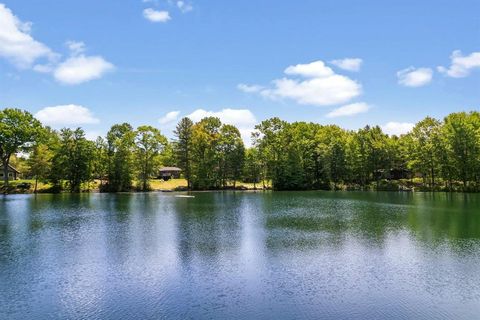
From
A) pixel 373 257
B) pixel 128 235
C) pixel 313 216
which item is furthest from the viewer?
pixel 313 216

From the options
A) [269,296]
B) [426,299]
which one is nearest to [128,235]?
[269,296]

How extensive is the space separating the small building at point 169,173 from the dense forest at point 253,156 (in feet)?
24.8

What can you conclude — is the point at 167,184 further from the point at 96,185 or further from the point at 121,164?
the point at 96,185

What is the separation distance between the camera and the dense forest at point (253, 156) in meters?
90.0

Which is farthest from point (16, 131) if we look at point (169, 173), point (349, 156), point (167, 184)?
point (349, 156)

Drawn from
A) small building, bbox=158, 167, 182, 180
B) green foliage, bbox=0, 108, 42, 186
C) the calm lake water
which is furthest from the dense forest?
the calm lake water

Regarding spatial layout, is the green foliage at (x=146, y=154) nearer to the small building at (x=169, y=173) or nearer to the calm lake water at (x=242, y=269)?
the small building at (x=169, y=173)

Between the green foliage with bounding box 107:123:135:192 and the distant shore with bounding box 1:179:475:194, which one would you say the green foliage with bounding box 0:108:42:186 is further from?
the green foliage with bounding box 107:123:135:192

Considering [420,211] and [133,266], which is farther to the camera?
[420,211]

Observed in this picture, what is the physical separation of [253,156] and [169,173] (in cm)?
2972

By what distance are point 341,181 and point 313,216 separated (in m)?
64.6

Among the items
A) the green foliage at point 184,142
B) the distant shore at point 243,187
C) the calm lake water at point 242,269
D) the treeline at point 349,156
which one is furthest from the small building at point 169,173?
the calm lake water at point 242,269

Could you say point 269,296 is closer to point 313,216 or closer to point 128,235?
point 128,235

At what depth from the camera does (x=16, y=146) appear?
296 feet
